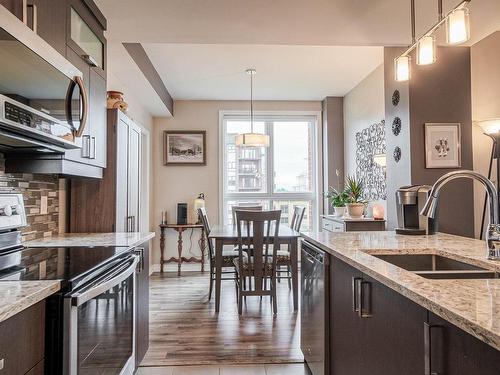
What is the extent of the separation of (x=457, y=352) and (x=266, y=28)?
2.33 m

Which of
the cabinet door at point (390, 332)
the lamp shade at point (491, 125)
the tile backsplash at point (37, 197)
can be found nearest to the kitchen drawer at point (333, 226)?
the lamp shade at point (491, 125)

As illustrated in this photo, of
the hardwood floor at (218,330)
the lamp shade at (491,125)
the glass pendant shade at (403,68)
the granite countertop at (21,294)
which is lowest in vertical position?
the hardwood floor at (218,330)

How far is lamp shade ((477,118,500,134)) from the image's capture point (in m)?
2.88

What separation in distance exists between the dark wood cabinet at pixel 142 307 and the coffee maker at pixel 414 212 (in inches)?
63.1

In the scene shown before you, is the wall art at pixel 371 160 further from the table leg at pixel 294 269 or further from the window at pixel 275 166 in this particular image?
the table leg at pixel 294 269

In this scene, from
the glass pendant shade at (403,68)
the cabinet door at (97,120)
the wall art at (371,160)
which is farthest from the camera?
the wall art at (371,160)

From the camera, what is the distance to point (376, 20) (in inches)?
97.6

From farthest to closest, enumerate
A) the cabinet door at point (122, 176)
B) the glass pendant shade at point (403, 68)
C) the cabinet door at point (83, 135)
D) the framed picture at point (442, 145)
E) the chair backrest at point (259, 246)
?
the chair backrest at point (259, 246) → the framed picture at point (442, 145) → the cabinet door at point (122, 176) → the glass pendant shade at point (403, 68) → the cabinet door at point (83, 135)

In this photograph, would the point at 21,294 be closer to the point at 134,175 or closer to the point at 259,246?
the point at 134,175

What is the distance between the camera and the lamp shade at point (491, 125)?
288 cm

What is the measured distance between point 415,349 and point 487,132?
2597 millimetres

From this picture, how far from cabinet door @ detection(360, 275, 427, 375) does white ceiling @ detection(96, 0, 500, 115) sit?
1780 millimetres

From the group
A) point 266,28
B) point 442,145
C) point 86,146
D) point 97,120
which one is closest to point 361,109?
point 442,145

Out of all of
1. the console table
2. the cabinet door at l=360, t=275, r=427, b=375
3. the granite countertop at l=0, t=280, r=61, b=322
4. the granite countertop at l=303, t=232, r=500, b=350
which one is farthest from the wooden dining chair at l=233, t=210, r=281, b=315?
the granite countertop at l=0, t=280, r=61, b=322
